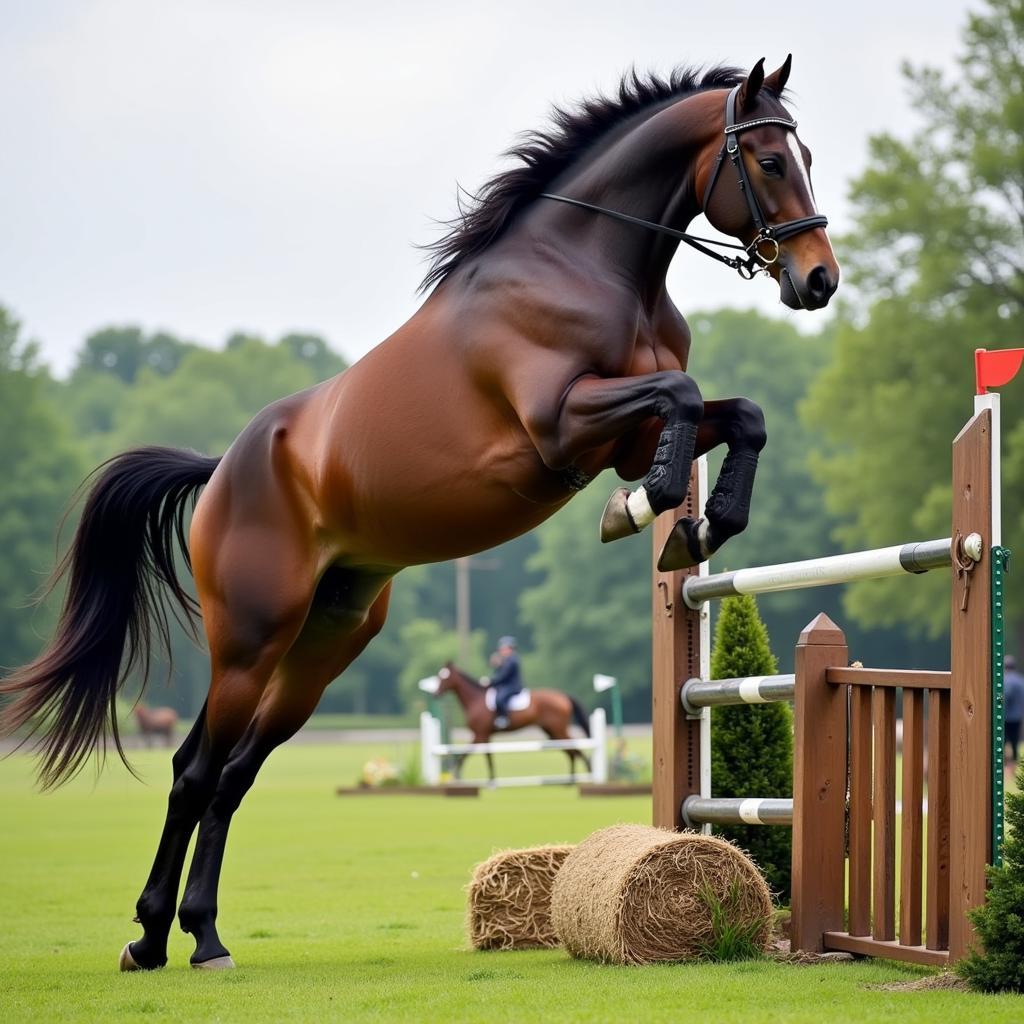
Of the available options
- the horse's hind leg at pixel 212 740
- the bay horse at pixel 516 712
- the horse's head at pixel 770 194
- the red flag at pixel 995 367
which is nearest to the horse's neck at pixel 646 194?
the horse's head at pixel 770 194

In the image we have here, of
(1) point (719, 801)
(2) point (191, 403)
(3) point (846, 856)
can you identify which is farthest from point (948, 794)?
(2) point (191, 403)

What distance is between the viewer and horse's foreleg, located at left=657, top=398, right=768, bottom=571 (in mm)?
5043

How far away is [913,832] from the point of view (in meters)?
5.03

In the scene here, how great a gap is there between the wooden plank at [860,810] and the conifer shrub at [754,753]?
114cm

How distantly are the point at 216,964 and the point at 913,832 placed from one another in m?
2.70

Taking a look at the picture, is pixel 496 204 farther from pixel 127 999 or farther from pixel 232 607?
pixel 127 999

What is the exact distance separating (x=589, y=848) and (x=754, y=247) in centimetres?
227

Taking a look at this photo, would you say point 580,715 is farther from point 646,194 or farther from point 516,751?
point 646,194

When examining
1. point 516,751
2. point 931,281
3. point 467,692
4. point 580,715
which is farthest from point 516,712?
point 931,281

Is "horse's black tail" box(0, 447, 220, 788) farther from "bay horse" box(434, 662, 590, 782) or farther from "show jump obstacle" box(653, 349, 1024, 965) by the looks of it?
"bay horse" box(434, 662, 590, 782)

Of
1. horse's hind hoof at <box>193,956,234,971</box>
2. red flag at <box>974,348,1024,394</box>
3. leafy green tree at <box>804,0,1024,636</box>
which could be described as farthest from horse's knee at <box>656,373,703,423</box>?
leafy green tree at <box>804,0,1024,636</box>

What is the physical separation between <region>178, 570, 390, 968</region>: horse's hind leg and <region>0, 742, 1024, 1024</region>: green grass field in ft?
1.57

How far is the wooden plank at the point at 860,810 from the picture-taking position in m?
5.31

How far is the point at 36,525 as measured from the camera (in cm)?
4959
